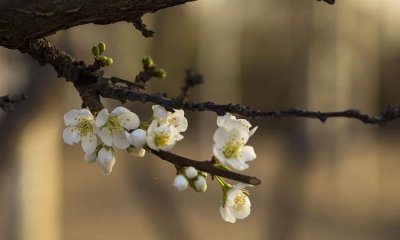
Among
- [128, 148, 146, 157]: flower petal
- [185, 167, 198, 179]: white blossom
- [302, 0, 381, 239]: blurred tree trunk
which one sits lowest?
[185, 167, 198, 179]: white blossom

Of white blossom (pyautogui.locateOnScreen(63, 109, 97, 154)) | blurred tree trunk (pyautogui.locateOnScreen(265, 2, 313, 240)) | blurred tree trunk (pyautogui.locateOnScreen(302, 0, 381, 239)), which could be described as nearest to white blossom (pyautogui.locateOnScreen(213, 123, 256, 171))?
white blossom (pyautogui.locateOnScreen(63, 109, 97, 154))

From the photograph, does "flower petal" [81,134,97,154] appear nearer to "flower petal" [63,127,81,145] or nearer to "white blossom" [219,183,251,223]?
"flower petal" [63,127,81,145]

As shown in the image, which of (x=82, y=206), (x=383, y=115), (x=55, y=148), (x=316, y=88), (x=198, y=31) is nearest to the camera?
(x=383, y=115)

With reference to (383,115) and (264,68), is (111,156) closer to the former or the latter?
(383,115)

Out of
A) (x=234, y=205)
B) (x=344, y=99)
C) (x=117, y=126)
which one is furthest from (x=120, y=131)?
(x=344, y=99)

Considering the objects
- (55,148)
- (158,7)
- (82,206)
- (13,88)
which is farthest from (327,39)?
(158,7)
